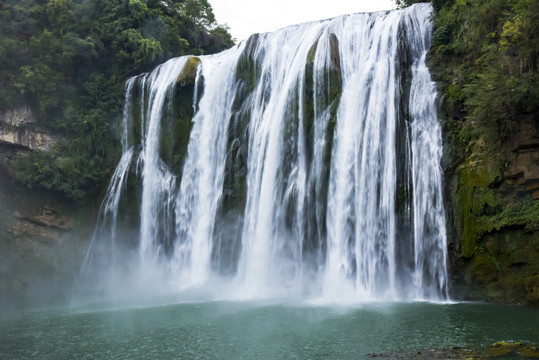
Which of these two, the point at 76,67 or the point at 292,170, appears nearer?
the point at 292,170

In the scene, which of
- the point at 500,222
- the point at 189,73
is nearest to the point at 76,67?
the point at 189,73

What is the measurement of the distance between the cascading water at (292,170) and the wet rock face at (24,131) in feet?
13.2

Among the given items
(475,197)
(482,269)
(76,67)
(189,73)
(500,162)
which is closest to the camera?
(482,269)

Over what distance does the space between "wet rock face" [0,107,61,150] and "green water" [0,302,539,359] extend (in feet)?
38.6

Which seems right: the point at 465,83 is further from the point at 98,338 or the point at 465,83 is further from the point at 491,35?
the point at 98,338

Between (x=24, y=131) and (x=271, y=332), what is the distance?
61.1 feet

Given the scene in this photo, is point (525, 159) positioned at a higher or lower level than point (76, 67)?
lower

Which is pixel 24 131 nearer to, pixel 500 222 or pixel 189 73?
pixel 189 73

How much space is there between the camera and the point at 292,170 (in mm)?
17859

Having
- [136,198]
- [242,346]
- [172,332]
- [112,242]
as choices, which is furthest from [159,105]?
[242,346]

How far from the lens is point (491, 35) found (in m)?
14.5

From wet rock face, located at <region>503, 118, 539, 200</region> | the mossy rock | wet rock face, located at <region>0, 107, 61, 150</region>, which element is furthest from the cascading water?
wet rock face, located at <region>0, 107, 61, 150</region>

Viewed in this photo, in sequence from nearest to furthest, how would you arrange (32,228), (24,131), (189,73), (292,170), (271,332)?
(271,332) → (292,170) → (32,228) → (189,73) → (24,131)

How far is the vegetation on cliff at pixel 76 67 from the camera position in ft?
76.8
